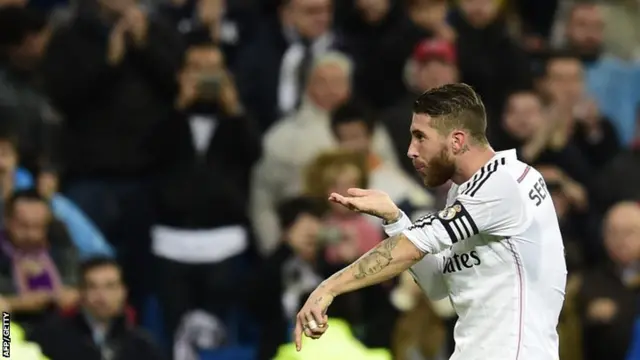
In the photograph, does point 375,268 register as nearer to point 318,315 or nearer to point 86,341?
point 318,315

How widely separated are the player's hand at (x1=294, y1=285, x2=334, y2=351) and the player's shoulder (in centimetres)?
65

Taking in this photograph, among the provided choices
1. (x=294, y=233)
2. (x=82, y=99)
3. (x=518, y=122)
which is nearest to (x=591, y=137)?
(x=518, y=122)

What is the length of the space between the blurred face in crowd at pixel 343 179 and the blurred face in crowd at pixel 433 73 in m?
1.02

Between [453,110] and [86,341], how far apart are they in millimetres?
3418

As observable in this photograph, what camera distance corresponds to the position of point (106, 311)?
8.37 meters

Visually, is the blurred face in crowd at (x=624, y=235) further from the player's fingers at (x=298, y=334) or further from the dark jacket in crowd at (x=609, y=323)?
the player's fingers at (x=298, y=334)

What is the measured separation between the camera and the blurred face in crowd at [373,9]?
35.9 ft

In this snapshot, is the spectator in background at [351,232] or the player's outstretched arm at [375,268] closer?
the player's outstretched arm at [375,268]

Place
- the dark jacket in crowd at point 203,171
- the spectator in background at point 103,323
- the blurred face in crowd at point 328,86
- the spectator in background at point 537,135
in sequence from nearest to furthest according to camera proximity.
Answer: the spectator in background at point 103,323, the dark jacket in crowd at point 203,171, the blurred face in crowd at point 328,86, the spectator in background at point 537,135

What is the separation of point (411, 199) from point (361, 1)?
199cm

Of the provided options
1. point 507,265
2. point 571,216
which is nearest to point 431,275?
point 507,265

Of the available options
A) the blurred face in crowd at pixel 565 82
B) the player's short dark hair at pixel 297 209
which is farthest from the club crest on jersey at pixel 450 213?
the blurred face in crowd at pixel 565 82

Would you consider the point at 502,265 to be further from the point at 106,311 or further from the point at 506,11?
the point at 506,11

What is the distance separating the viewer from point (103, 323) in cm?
836
